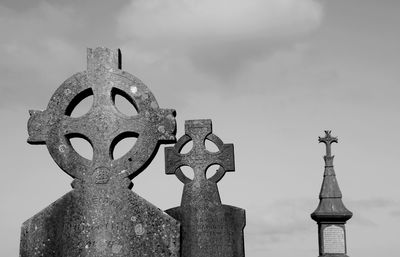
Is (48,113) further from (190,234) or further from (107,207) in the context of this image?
(190,234)

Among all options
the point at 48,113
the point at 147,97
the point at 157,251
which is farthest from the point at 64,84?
the point at 157,251

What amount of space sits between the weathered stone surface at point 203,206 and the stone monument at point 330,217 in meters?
10.3

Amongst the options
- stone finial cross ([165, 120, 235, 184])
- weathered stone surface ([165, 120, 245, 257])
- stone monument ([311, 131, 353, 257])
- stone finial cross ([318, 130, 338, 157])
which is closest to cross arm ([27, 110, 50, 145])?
weathered stone surface ([165, 120, 245, 257])

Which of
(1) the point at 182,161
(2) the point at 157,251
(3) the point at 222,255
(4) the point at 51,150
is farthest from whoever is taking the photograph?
(1) the point at 182,161

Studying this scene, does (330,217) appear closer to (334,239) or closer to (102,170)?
(334,239)

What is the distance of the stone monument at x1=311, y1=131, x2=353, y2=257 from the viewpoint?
20594 millimetres

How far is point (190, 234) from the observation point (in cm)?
1052

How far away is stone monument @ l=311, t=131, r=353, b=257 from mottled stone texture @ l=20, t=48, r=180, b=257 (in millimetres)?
15001

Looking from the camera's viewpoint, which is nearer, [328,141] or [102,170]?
[102,170]

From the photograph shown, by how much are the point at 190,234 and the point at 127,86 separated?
4.55 meters

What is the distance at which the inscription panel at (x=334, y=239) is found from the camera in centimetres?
2077

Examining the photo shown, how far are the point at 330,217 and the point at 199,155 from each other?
1056cm

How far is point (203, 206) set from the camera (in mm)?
10734

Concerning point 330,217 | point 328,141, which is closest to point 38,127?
point 330,217
